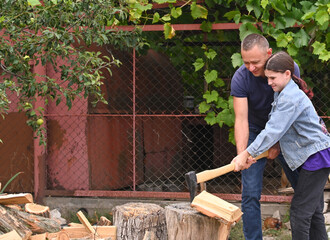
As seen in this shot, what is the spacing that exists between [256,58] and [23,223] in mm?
2511

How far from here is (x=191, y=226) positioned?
3938 mm

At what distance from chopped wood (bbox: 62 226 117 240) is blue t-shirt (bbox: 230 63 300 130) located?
157 cm

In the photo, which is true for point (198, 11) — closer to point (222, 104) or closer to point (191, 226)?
point (222, 104)

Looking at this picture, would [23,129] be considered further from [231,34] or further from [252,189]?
[252,189]

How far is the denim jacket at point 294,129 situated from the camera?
370cm

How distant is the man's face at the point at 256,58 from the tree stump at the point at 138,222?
1.46 m

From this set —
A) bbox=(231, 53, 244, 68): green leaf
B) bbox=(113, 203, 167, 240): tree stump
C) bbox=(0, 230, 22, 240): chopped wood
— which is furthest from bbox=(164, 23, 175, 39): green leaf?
bbox=(0, 230, 22, 240): chopped wood

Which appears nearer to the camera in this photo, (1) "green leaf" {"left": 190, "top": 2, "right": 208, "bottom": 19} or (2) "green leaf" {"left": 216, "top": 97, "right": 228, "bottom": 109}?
(1) "green leaf" {"left": 190, "top": 2, "right": 208, "bottom": 19}

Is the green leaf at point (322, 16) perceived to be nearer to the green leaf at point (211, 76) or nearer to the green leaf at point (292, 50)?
the green leaf at point (292, 50)

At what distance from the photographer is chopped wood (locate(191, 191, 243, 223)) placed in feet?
12.3

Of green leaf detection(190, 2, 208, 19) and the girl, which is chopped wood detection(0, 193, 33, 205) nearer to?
the girl

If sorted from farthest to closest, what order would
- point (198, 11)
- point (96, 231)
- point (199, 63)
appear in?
point (199, 63) → point (198, 11) → point (96, 231)

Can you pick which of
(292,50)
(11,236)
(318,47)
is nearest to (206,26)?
(292,50)

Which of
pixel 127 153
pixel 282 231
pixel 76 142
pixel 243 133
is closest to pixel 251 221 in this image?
pixel 243 133
